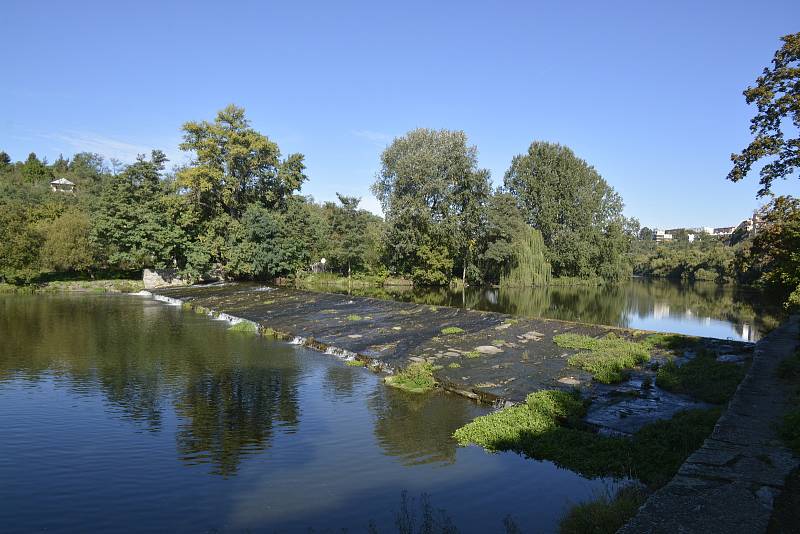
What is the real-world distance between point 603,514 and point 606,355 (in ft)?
30.5

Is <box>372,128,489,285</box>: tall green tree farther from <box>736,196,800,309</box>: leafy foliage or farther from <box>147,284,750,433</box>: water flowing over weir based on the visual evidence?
<box>736,196,800,309</box>: leafy foliage

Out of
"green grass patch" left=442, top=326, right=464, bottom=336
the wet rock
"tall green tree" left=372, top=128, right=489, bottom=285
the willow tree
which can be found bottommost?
"green grass patch" left=442, top=326, right=464, bottom=336

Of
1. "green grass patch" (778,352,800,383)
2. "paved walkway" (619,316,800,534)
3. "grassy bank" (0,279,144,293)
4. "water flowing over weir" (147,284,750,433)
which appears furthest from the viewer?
"grassy bank" (0,279,144,293)

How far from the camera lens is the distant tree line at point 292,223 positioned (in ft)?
151

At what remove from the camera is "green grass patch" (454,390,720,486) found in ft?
27.6

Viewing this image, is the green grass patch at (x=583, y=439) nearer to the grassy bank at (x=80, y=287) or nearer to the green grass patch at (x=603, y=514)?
the green grass patch at (x=603, y=514)

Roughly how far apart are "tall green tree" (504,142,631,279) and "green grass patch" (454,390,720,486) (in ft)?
165

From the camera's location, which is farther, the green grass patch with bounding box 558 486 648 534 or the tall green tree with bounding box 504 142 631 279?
the tall green tree with bounding box 504 142 631 279

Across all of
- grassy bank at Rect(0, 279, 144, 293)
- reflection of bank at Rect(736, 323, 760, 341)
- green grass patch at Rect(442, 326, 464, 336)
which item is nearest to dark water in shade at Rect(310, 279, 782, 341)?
reflection of bank at Rect(736, 323, 760, 341)

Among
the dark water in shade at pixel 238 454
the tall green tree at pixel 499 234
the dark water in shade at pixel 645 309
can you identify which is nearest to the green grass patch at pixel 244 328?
the dark water in shade at pixel 238 454

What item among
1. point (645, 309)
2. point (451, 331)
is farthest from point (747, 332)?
point (451, 331)

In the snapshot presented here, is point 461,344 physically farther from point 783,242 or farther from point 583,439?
point 783,242

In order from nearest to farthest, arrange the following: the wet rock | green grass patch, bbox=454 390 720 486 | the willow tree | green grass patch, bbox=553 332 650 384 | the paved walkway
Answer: the paved walkway
green grass patch, bbox=454 390 720 486
green grass patch, bbox=553 332 650 384
the wet rock
the willow tree

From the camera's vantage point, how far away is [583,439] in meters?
9.59
